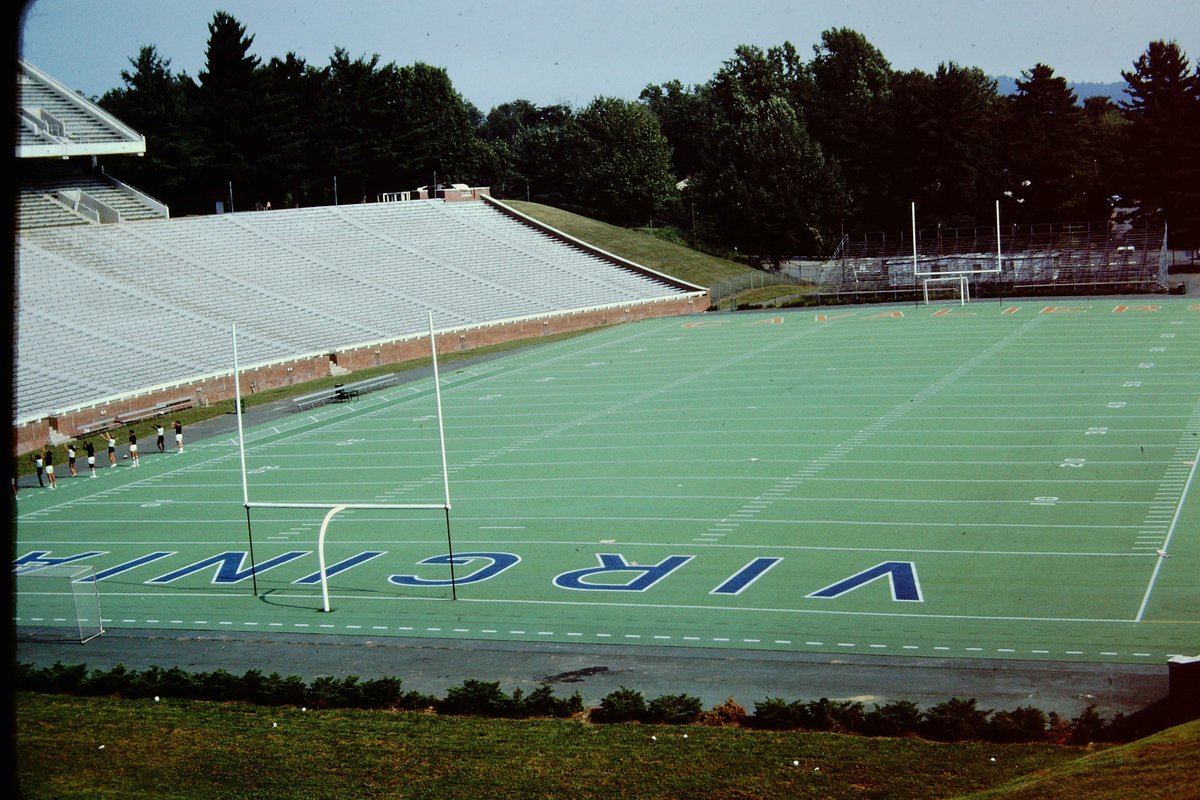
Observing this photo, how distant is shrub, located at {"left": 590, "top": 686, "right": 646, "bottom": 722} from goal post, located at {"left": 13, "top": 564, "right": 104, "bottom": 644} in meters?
7.70

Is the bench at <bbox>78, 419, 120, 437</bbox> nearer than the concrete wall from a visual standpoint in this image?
No

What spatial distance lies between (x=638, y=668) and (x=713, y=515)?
6.83 m

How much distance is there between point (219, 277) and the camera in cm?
4700

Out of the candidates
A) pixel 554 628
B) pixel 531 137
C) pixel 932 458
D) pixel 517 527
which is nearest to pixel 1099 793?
pixel 554 628

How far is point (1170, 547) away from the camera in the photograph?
1683 cm

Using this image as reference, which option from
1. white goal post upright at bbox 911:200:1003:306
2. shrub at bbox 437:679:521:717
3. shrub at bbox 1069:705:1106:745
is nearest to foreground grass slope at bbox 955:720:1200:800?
shrub at bbox 1069:705:1106:745

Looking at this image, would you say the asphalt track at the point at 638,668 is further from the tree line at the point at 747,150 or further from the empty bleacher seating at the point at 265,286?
the tree line at the point at 747,150

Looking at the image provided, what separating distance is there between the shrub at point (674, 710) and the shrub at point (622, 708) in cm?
9

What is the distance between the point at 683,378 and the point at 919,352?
727 centimetres

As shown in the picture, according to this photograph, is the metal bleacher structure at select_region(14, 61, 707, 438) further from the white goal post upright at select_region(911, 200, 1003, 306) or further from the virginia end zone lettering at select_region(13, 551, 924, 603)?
the virginia end zone lettering at select_region(13, 551, 924, 603)

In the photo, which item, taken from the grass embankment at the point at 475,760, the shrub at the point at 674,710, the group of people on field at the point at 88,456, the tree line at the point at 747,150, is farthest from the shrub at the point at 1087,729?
the tree line at the point at 747,150

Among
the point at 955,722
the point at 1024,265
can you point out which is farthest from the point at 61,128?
the point at 955,722

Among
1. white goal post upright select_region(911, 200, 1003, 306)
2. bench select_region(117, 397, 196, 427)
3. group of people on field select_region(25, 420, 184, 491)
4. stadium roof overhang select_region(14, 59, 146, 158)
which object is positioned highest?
stadium roof overhang select_region(14, 59, 146, 158)

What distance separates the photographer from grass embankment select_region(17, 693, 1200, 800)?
9398mm
